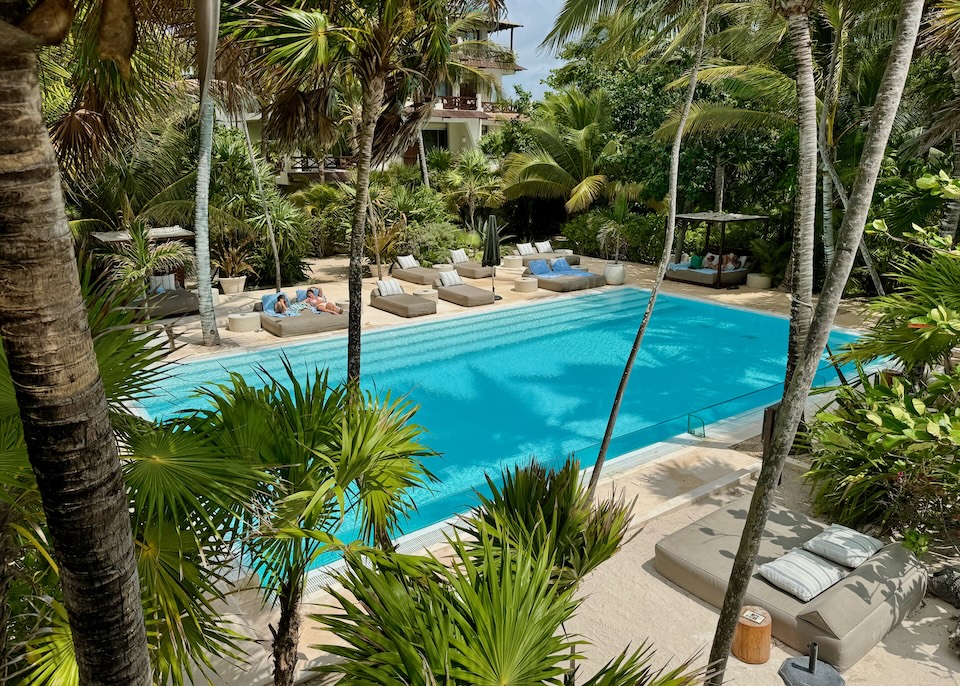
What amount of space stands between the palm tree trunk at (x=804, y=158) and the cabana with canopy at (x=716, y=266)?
39.3ft

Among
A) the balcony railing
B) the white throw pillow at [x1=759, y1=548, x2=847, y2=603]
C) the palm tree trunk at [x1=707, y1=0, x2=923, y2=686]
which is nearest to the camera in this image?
the palm tree trunk at [x1=707, y1=0, x2=923, y2=686]

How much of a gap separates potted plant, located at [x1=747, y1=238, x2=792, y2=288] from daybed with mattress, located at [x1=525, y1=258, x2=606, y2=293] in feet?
14.4

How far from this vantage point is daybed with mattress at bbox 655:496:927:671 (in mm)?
5238

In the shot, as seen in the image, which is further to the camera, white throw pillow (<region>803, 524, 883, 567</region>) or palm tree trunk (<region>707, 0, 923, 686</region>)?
white throw pillow (<region>803, 524, 883, 567</region>)

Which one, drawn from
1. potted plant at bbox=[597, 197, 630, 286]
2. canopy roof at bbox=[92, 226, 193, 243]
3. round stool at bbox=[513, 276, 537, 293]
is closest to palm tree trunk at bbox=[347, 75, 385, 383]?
canopy roof at bbox=[92, 226, 193, 243]

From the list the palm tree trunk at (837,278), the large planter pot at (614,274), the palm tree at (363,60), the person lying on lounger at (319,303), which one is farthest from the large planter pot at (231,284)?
the palm tree trunk at (837,278)

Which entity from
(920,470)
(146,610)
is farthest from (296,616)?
(920,470)

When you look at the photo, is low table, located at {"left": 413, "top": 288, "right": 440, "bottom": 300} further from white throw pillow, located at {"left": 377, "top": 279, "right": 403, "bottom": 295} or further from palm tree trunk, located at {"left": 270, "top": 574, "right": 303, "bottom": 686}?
palm tree trunk, located at {"left": 270, "top": 574, "right": 303, "bottom": 686}

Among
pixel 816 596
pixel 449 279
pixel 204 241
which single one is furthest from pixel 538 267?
pixel 816 596

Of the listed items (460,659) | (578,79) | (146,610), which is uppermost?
(578,79)

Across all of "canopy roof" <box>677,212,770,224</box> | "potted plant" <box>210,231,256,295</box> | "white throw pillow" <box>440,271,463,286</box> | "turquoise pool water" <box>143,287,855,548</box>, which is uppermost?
"canopy roof" <box>677,212,770,224</box>

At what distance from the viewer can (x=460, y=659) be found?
2.81 meters

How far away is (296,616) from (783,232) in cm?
1920

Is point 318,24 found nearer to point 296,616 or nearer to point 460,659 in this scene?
point 296,616
